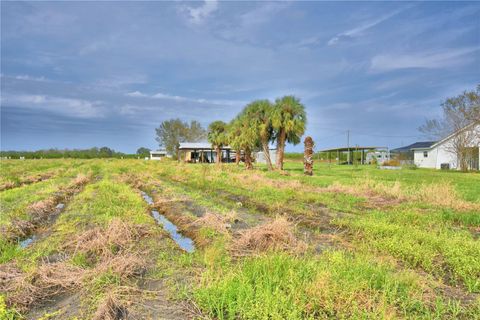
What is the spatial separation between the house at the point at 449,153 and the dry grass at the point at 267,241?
36.5 m

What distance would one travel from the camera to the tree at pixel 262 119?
32062 mm

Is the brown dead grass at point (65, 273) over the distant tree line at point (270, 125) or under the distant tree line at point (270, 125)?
under

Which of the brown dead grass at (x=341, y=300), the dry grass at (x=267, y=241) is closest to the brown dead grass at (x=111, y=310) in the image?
the brown dead grass at (x=341, y=300)

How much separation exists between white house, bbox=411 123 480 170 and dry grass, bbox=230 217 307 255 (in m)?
36.5

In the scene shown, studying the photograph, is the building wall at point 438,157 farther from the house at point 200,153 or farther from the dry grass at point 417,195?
the house at point 200,153

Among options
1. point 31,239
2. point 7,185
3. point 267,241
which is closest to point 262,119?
point 7,185

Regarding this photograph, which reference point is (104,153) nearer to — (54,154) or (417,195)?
(54,154)

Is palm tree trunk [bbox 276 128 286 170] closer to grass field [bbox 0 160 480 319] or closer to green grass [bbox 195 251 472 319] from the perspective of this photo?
grass field [bbox 0 160 480 319]

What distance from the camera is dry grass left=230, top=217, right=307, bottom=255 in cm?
678

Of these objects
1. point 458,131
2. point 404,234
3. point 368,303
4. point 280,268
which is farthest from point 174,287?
point 458,131

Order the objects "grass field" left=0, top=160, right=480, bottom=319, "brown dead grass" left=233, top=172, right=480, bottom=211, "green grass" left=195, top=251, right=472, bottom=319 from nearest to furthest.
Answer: "green grass" left=195, top=251, right=472, bottom=319, "grass field" left=0, top=160, right=480, bottom=319, "brown dead grass" left=233, top=172, right=480, bottom=211

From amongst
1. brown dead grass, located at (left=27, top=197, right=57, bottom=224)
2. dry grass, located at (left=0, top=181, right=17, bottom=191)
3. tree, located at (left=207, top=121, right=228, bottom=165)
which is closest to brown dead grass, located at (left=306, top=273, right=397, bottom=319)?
brown dead grass, located at (left=27, top=197, right=57, bottom=224)

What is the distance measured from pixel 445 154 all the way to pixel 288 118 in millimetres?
24521

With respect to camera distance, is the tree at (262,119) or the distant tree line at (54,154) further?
the distant tree line at (54,154)
